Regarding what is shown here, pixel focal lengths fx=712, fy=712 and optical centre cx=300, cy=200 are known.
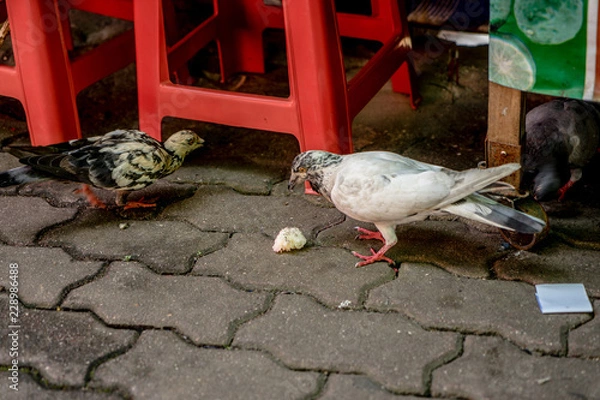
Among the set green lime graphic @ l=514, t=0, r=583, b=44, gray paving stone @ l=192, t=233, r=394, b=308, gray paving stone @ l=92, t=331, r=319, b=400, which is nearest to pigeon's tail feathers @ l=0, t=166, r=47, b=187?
gray paving stone @ l=192, t=233, r=394, b=308

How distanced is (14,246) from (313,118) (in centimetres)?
128

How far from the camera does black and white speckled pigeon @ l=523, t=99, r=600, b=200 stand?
286 centimetres

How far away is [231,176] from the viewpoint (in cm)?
323

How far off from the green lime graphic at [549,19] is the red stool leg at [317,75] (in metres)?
0.79

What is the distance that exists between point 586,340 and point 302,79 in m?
1.42

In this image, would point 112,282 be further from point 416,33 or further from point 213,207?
point 416,33

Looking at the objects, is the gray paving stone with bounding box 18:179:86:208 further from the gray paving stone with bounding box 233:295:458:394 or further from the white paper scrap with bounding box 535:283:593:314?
the white paper scrap with bounding box 535:283:593:314

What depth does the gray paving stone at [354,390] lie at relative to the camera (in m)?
2.02

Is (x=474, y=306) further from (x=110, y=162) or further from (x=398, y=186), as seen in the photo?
(x=110, y=162)

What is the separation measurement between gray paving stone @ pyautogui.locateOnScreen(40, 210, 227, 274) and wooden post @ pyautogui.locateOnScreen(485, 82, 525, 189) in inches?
42.3

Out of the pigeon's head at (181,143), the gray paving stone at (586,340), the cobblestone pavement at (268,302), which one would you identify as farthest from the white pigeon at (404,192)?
the pigeon's head at (181,143)

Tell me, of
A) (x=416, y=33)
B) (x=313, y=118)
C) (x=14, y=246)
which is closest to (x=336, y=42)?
(x=313, y=118)

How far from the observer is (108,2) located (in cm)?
374

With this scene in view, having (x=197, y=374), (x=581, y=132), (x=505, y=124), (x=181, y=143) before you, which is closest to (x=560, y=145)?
(x=581, y=132)
